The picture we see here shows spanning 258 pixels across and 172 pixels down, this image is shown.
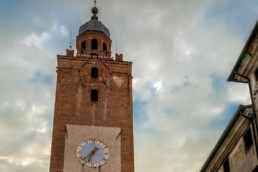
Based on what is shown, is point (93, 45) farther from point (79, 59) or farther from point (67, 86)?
point (67, 86)

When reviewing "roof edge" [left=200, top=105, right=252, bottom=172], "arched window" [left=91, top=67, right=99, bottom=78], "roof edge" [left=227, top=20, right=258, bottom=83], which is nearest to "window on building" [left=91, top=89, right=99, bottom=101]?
"arched window" [left=91, top=67, right=99, bottom=78]

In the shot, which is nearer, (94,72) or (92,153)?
(92,153)

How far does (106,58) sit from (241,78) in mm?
23118

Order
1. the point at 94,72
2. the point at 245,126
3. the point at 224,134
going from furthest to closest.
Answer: the point at 94,72
the point at 224,134
the point at 245,126

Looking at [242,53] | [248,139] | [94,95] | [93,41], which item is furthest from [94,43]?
[248,139]

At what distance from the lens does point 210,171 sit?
20.5m

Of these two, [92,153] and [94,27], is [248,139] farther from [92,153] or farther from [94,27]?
[94,27]

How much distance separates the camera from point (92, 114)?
119 feet

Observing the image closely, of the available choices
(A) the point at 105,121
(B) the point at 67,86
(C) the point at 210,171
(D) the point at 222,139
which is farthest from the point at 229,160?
(B) the point at 67,86

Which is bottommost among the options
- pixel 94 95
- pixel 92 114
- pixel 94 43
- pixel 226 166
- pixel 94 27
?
pixel 226 166

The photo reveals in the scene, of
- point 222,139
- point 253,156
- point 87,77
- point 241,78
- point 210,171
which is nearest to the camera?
point 253,156

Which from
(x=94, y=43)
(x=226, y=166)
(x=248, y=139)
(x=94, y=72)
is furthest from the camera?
(x=94, y=43)

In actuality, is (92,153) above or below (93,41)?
below

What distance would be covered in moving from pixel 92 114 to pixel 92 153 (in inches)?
126
